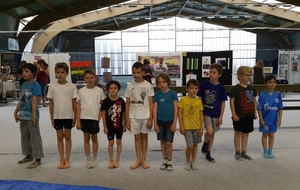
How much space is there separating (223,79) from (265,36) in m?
18.0

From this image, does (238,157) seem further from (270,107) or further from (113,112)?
(113,112)

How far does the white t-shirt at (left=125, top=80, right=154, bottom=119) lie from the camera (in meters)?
3.46

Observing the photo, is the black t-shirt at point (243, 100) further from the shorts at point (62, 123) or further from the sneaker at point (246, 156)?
the shorts at point (62, 123)

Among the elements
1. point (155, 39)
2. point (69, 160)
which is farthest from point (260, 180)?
point (155, 39)

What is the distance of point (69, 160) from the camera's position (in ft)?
12.1

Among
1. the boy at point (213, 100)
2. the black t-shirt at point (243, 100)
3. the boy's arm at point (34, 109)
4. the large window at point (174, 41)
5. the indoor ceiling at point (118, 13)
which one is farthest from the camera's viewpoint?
the large window at point (174, 41)

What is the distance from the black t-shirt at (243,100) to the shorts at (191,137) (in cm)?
74

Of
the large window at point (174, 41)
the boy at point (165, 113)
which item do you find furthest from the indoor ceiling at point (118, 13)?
the boy at point (165, 113)

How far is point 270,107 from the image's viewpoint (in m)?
3.78

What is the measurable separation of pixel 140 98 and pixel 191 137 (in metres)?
0.81

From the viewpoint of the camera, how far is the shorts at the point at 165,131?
11.3 feet

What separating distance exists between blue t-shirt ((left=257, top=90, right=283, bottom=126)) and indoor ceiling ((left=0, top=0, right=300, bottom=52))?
443 centimetres

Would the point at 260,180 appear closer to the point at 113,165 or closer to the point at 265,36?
the point at 113,165

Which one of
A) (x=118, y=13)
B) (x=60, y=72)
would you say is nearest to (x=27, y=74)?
(x=60, y=72)
